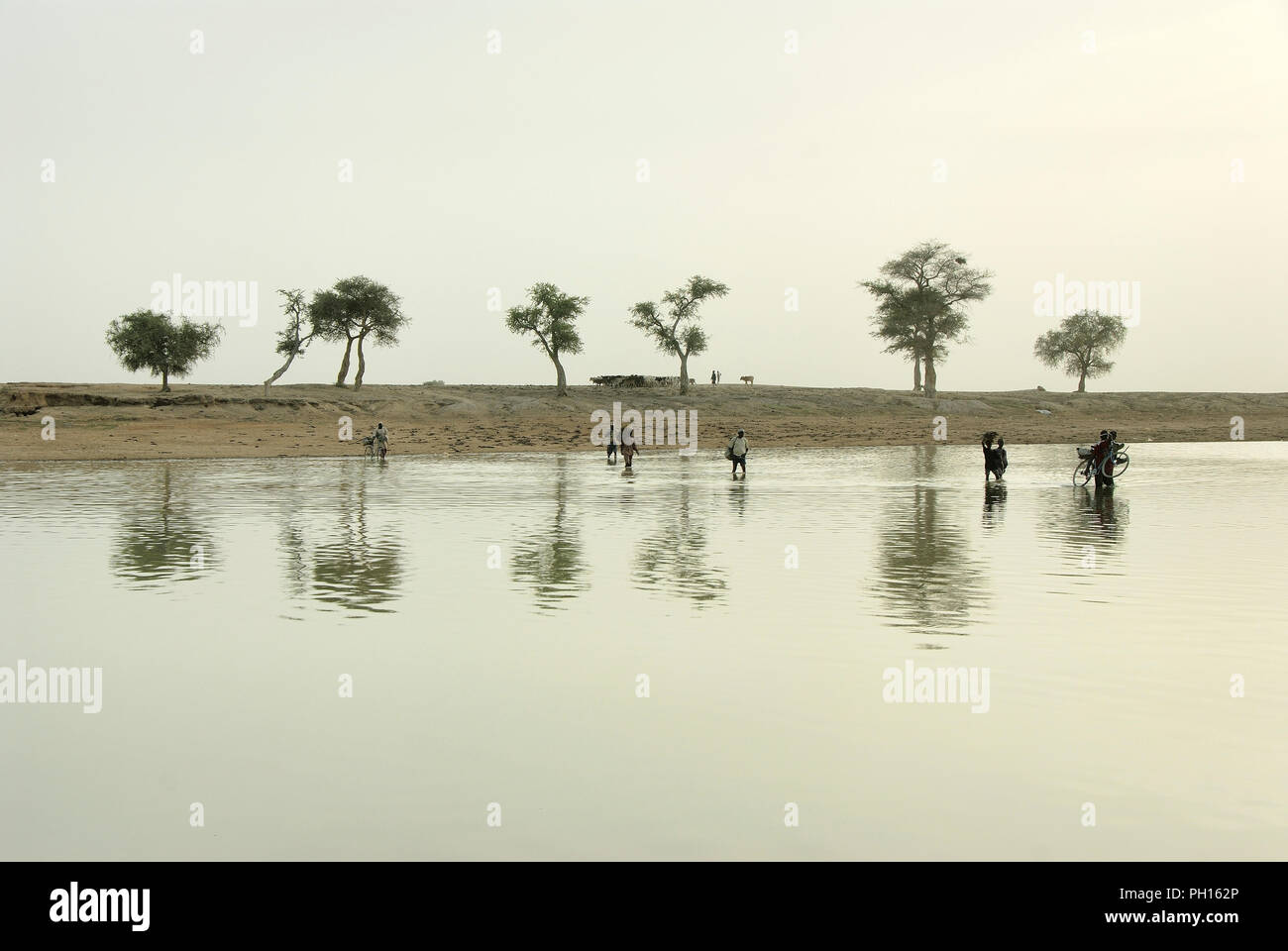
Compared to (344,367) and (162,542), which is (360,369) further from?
(162,542)

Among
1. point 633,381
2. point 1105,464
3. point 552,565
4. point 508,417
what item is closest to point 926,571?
point 552,565

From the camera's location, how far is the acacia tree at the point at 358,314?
297 ft

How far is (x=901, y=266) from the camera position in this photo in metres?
105

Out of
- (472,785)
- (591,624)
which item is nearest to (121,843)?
(472,785)

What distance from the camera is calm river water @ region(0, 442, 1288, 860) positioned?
602 centimetres

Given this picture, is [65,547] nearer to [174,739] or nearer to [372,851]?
[174,739]

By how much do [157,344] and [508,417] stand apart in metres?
25.5

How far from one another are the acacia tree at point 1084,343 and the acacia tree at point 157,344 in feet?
285

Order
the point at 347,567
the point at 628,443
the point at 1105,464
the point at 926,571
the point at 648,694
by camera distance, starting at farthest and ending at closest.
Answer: the point at 628,443 < the point at 1105,464 < the point at 347,567 < the point at 926,571 < the point at 648,694

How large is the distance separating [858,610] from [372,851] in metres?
7.50

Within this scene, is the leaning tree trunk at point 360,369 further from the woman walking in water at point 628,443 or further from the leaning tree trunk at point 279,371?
the woman walking in water at point 628,443

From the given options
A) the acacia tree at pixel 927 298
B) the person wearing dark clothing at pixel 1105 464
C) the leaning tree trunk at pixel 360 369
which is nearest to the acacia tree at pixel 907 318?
the acacia tree at pixel 927 298

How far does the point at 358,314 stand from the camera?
→ 91875 mm

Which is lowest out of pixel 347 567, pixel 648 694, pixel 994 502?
pixel 648 694
